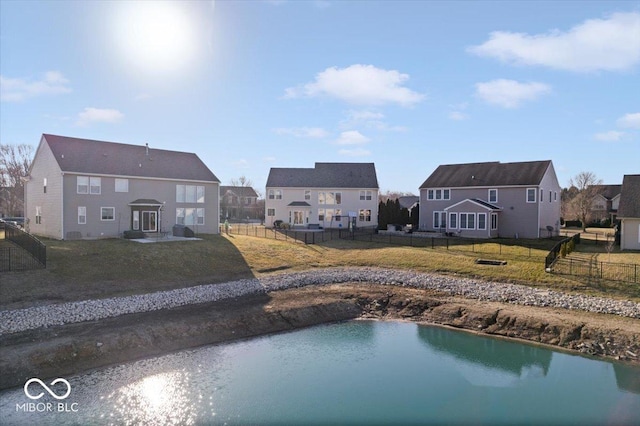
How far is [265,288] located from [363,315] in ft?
17.8

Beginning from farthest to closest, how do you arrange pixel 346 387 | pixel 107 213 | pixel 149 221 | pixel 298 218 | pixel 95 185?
pixel 298 218
pixel 149 221
pixel 107 213
pixel 95 185
pixel 346 387

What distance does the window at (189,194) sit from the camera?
35688 millimetres

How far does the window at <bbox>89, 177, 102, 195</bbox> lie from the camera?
30.8m

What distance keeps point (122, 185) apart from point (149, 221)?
3303 millimetres

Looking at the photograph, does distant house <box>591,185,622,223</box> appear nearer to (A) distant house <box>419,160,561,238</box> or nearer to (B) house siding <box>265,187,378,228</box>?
(A) distant house <box>419,160,561,238</box>

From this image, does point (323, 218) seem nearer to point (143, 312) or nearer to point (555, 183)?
point (555, 183)

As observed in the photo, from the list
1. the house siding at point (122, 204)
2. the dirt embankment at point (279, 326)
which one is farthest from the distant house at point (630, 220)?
the house siding at point (122, 204)

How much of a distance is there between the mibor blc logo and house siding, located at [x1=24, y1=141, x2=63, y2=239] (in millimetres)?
19242

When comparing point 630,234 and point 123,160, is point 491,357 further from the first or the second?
point 123,160

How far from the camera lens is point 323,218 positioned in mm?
48594

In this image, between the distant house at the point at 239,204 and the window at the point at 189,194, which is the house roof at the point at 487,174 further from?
the distant house at the point at 239,204

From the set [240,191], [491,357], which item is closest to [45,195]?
[491,357]

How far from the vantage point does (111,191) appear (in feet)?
104

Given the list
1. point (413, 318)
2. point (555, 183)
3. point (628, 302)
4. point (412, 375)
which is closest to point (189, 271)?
point (413, 318)
